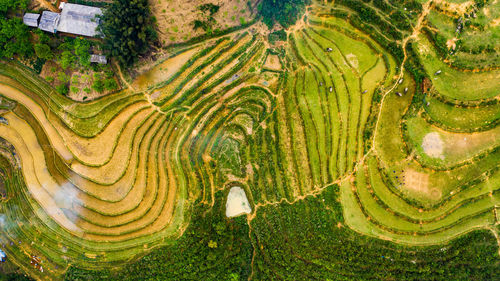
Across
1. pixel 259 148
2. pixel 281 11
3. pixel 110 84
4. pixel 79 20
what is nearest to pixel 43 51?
pixel 79 20

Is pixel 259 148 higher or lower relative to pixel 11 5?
lower

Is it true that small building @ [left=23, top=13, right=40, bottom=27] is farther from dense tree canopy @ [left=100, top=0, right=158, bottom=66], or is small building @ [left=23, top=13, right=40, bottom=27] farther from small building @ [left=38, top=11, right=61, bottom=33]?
dense tree canopy @ [left=100, top=0, right=158, bottom=66]

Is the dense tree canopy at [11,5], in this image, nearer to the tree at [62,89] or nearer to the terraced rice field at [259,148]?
the terraced rice field at [259,148]

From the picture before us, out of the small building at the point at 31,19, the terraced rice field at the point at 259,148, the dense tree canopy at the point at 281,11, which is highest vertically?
the dense tree canopy at the point at 281,11

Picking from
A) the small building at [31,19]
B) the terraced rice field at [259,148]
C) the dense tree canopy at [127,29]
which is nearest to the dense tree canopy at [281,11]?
the terraced rice field at [259,148]

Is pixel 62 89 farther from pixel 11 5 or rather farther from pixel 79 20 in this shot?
pixel 11 5
